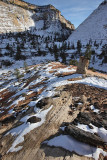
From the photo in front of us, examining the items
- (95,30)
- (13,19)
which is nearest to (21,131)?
(95,30)

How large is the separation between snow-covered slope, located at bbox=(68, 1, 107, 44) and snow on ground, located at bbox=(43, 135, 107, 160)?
4441 inches

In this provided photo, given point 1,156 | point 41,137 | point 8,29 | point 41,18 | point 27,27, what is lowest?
point 1,156

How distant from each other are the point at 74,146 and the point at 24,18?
162732mm

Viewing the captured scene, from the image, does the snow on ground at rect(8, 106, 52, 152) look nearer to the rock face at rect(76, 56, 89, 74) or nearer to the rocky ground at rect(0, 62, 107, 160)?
the rocky ground at rect(0, 62, 107, 160)

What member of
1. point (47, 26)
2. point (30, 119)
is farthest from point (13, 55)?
point (47, 26)

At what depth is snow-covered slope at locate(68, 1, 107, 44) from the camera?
104 meters

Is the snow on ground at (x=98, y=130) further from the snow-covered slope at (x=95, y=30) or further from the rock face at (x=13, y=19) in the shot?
the rock face at (x=13, y=19)

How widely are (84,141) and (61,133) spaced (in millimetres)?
997

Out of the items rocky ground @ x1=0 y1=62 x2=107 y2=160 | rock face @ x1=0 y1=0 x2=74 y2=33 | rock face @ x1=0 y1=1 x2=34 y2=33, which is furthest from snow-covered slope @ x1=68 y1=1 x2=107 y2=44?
rocky ground @ x1=0 y1=62 x2=107 y2=160

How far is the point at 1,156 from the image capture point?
3365mm

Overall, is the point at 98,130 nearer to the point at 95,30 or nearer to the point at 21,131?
the point at 21,131

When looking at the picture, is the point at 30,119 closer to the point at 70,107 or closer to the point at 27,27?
the point at 70,107

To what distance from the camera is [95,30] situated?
113062mm

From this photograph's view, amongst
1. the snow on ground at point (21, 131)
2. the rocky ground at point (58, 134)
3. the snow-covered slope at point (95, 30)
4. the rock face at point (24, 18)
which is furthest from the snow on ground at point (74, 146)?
the rock face at point (24, 18)
